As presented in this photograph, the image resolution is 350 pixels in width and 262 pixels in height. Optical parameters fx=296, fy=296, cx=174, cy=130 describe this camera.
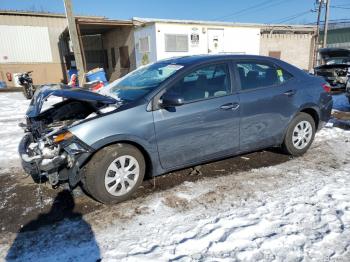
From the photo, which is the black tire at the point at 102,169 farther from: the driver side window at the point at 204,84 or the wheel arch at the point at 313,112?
the wheel arch at the point at 313,112

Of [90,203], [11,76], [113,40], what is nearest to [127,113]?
[90,203]

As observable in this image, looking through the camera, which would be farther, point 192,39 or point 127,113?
point 192,39

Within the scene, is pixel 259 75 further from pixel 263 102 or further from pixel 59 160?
pixel 59 160

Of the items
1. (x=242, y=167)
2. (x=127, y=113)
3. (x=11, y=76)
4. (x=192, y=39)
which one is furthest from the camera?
(x=11, y=76)

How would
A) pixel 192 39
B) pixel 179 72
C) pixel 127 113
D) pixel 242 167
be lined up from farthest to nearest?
pixel 192 39
pixel 242 167
pixel 179 72
pixel 127 113

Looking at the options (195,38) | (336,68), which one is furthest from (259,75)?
(195,38)

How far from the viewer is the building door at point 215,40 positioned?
53.4 feet

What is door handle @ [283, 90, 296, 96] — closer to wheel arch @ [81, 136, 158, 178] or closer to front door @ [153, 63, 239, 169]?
front door @ [153, 63, 239, 169]

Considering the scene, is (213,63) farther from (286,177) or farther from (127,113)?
(286,177)

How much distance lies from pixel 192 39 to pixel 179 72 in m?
12.7

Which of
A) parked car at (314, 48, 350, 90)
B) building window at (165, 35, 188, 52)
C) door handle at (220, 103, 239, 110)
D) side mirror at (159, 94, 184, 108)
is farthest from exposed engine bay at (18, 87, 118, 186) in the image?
building window at (165, 35, 188, 52)

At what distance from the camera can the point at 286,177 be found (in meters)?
4.07

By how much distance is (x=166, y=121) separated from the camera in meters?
3.47

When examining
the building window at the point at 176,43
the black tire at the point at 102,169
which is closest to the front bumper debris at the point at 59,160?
the black tire at the point at 102,169
